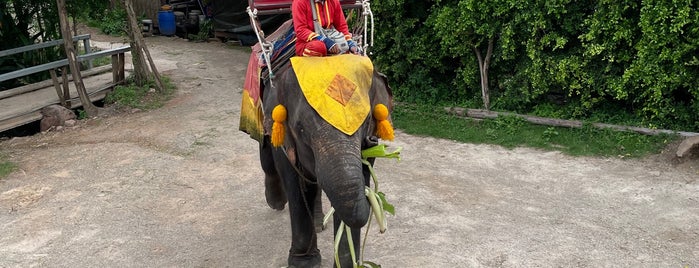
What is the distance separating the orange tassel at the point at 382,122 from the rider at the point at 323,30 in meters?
0.53

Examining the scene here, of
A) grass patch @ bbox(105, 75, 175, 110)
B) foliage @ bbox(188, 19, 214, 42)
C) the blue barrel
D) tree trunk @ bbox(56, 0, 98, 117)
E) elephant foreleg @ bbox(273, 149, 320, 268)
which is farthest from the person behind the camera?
the blue barrel

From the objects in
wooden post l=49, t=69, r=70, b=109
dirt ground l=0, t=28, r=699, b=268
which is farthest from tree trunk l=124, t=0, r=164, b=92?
dirt ground l=0, t=28, r=699, b=268

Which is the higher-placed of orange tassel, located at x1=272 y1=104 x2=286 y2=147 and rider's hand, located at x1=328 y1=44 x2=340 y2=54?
rider's hand, located at x1=328 y1=44 x2=340 y2=54

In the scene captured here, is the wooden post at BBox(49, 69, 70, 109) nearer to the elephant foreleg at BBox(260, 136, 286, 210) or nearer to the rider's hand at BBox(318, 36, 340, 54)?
the elephant foreleg at BBox(260, 136, 286, 210)

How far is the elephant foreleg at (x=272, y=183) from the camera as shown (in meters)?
6.14

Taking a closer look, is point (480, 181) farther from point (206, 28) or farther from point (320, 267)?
point (206, 28)

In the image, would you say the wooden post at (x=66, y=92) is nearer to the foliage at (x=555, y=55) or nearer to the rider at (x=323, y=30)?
the foliage at (x=555, y=55)

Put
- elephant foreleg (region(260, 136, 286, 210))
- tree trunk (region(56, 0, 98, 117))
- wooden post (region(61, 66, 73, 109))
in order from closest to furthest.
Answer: elephant foreleg (region(260, 136, 286, 210)) < tree trunk (region(56, 0, 98, 117)) < wooden post (region(61, 66, 73, 109))

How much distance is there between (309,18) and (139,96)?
6946 mm

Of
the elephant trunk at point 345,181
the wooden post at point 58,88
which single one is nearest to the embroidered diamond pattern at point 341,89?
the elephant trunk at point 345,181

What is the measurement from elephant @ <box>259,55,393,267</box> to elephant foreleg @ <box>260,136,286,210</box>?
0.16 metres

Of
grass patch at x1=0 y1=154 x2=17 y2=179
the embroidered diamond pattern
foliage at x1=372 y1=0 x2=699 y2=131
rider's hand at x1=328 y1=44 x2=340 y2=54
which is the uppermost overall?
rider's hand at x1=328 y1=44 x2=340 y2=54

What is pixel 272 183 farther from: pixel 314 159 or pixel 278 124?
pixel 314 159

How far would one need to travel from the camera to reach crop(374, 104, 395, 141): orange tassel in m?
4.48
